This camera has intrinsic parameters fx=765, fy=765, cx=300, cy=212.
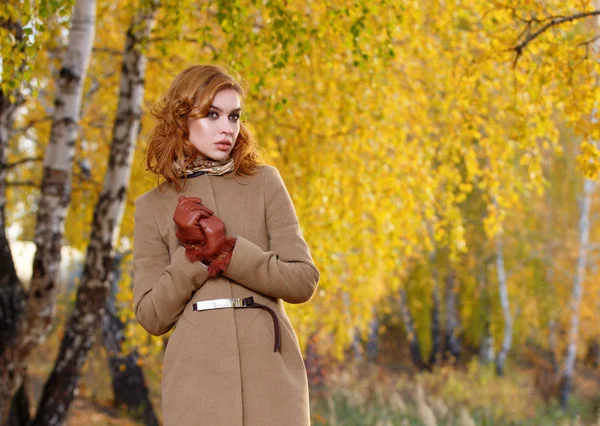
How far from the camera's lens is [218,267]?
2.18 m

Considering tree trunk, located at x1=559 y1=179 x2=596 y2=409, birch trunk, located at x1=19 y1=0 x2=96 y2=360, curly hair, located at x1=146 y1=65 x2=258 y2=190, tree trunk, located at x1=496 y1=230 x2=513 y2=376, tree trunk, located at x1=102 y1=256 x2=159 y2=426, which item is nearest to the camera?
curly hair, located at x1=146 y1=65 x2=258 y2=190

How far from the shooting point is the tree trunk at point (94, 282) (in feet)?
18.7

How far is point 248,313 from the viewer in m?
2.24

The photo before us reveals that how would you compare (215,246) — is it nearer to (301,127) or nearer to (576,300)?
(301,127)

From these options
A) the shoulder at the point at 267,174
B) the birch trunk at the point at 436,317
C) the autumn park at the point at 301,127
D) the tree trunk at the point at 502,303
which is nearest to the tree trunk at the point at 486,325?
the tree trunk at the point at 502,303

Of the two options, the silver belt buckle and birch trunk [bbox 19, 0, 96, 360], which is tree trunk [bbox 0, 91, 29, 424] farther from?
the silver belt buckle

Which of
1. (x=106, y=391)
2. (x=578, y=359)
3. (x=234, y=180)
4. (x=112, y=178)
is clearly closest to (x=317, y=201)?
(x=112, y=178)

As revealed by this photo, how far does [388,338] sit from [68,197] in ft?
62.4

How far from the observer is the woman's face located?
2320mm

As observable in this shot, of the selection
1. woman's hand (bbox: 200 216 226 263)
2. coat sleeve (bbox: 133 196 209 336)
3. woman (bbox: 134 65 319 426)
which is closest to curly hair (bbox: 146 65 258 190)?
woman (bbox: 134 65 319 426)

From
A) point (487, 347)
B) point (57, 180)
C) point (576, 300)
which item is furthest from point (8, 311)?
point (487, 347)

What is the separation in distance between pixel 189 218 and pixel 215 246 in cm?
11

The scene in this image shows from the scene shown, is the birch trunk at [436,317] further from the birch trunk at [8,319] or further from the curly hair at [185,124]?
the curly hair at [185,124]

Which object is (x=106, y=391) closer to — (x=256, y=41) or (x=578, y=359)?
(x=256, y=41)
